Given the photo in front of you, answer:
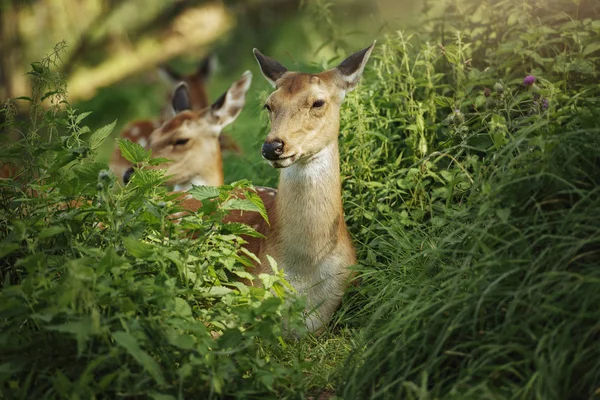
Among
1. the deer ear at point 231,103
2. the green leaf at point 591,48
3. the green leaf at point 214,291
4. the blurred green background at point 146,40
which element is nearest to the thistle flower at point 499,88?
the green leaf at point 591,48

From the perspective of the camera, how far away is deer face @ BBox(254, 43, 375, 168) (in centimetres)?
466

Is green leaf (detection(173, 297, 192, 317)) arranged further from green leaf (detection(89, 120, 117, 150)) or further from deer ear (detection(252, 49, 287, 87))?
deer ear (detection(252, 49, 287, 87))

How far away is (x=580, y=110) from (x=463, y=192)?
84 cm

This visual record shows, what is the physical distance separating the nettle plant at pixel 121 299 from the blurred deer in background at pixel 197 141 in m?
2.75

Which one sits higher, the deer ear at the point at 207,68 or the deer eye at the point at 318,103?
the deer eye at the point at 318,103

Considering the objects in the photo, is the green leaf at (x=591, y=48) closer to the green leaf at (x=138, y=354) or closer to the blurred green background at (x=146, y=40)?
the green leaf at (x=138, y=354)

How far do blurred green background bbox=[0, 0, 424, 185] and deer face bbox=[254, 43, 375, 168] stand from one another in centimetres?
382

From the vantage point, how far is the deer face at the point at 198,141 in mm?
7098

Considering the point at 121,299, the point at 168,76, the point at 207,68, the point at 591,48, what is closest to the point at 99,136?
the point at 121,299

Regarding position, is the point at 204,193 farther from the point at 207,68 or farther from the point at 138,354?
the point at 207,68

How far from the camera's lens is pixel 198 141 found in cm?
718

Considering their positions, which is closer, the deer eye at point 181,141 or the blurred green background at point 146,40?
the deer eye at point 181,141

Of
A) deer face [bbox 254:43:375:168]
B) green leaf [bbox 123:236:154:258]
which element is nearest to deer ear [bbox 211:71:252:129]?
deer face [bbox 254:43:375:168]

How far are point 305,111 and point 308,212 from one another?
1.71 ft
